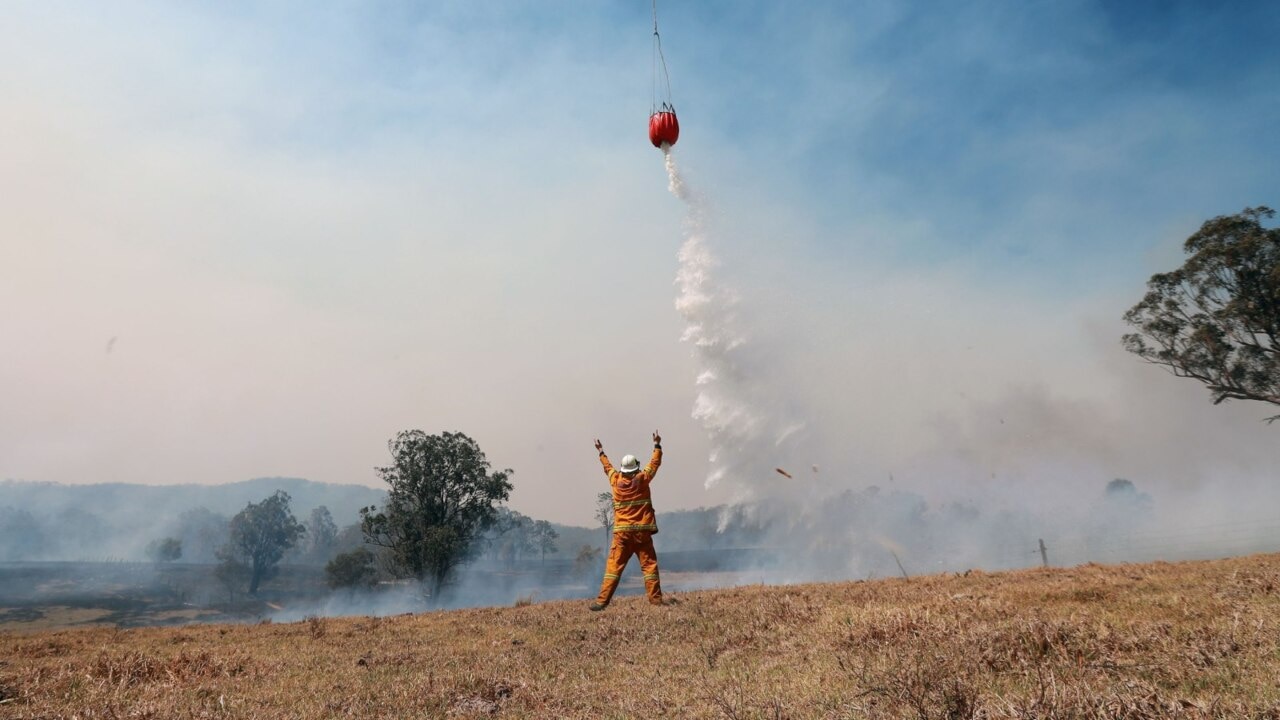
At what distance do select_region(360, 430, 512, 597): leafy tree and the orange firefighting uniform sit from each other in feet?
147

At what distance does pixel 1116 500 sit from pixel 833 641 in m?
130

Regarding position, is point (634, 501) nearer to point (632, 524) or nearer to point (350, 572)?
point (632, 524)

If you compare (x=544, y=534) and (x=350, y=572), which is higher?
(x=544, y=534)

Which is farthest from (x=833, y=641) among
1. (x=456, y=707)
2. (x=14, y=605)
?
(x=14, y=605)

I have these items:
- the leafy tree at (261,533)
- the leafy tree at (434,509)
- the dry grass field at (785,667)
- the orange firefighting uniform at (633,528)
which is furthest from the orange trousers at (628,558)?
the leafy tree at (261,533)

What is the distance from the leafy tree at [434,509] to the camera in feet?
179

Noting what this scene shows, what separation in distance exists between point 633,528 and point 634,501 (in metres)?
0.61

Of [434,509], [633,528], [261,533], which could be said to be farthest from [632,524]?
[261,533]

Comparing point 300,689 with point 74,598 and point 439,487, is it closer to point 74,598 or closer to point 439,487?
point 439,487

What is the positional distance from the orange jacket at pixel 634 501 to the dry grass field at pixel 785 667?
9.32 feet

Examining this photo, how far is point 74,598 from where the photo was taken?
332 feet

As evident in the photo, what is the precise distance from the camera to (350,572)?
79.7m

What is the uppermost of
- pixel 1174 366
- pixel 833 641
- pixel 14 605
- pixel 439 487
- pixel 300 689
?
pixel 1174 366

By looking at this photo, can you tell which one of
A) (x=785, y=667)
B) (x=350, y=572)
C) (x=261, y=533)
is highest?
(x=261, y=533)
